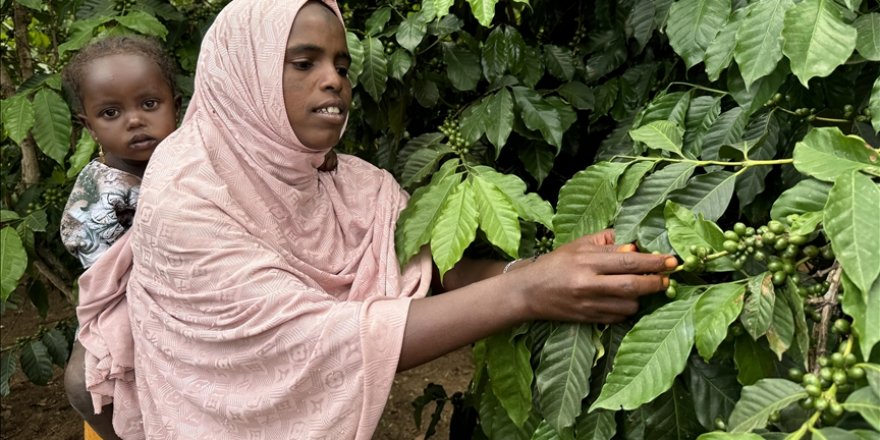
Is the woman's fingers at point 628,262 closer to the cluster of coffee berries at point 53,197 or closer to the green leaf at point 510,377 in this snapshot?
the green leaf at point 510,377

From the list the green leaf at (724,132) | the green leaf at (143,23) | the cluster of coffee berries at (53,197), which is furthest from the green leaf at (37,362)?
the green leaf at (724,132)

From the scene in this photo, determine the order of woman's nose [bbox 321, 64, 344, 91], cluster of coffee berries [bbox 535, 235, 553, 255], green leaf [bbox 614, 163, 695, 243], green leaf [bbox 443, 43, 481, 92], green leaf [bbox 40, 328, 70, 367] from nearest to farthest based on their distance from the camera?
1. green leaf [bbox 614, 163, 695, 243]
2. woman's nose [bbox 321, 64, 344, 91]
3. cluster of coffee berries [bbox 535, 235, 553, 255]
4. green leaf [bbox 443, 43, 481, 92]
5. green leaf [bbox 40, 328, 70, 367]

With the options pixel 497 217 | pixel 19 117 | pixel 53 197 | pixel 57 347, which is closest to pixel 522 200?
pixel 497 217

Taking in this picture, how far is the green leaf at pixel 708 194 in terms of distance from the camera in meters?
1.35

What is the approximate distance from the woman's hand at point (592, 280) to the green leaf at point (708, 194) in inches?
5.0

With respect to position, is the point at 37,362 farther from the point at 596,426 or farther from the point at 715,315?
the point at 715,315

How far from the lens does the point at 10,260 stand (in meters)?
2.46

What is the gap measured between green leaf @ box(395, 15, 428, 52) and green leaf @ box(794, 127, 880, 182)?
1.17 metres

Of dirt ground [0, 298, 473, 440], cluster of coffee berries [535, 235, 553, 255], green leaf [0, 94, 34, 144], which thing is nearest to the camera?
cluster of coffee berries [535, 235, 553, 255]

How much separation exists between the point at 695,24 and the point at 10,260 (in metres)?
2.12

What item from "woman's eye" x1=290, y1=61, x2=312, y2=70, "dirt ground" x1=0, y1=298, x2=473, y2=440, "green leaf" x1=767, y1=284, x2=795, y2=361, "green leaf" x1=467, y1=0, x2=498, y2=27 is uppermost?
"green leaf" x1=467, y1=0, x2=498, y2=27

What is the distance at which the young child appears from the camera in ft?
6.90

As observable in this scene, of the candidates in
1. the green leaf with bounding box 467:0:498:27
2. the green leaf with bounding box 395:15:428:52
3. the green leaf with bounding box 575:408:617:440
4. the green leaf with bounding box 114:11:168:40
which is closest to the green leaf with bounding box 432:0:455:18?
the green leaf with bounding box 467:0:498:27

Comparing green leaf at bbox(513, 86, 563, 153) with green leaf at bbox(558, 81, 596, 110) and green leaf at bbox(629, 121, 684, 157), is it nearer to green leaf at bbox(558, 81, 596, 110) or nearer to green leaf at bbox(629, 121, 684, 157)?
green leaf at bbox(558, 81, 596, 110)
